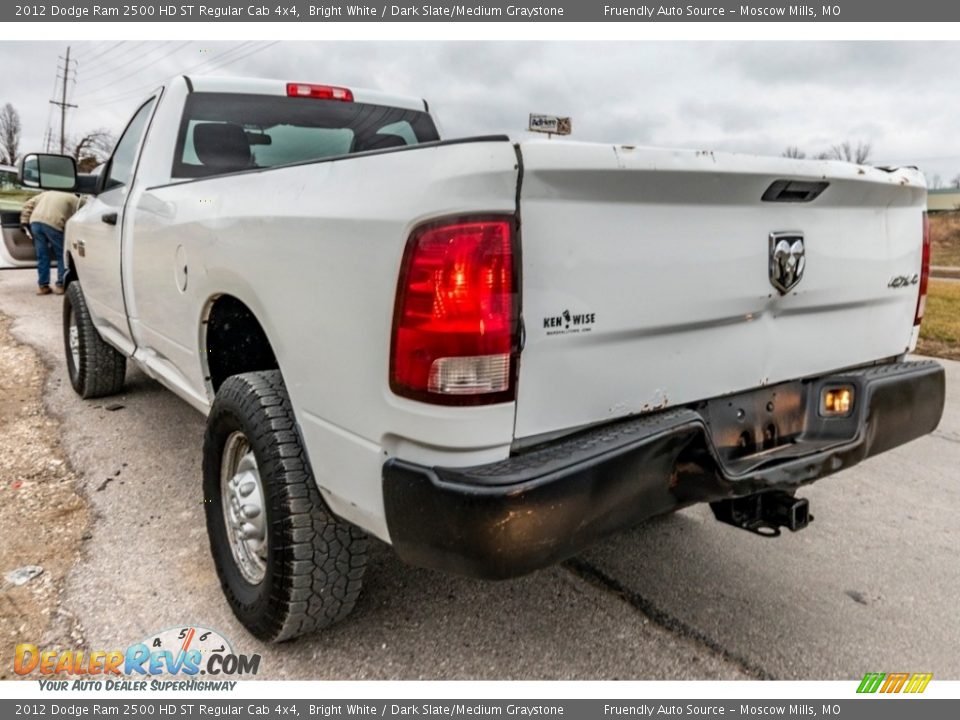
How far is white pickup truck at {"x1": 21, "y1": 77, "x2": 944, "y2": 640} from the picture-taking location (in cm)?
164

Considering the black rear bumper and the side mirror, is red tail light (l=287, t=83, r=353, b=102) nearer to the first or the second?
the side mirror

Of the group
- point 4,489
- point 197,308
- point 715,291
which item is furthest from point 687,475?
point 4,489

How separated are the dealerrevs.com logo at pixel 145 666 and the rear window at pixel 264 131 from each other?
209 centimetres

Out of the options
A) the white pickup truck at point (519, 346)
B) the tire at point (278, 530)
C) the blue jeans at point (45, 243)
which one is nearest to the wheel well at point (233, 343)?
the white pickup truck at point (519, 346)

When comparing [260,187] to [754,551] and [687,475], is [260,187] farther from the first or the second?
[754,551]

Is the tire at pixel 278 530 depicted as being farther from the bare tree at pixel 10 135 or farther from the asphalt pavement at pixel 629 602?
the bare tree at pixel 10 135

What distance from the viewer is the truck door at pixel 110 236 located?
12.3 feet

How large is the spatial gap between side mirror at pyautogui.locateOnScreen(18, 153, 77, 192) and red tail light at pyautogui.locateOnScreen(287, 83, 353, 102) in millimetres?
1596

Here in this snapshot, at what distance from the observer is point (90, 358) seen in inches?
191

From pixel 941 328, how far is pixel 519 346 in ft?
25.3

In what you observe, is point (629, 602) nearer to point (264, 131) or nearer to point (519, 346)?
point (519, 346)

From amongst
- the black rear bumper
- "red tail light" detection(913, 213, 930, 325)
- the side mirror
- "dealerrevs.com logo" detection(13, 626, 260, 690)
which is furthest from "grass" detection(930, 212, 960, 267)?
"dealerrevs.com logo" detection(13, 626, 260, 690)

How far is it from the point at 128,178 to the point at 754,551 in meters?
3.55
